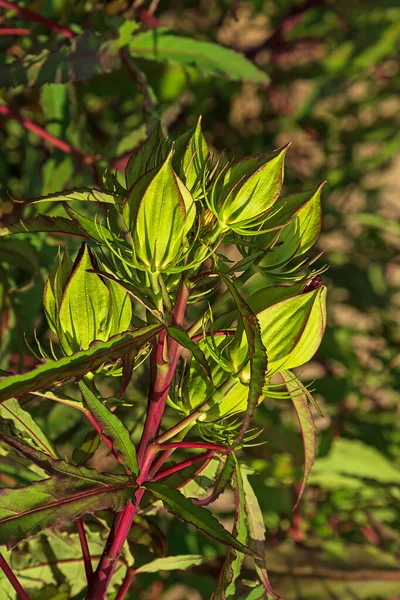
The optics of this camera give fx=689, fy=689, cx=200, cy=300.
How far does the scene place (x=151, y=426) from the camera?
0.42 metres

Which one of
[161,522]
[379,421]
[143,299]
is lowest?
[379,421]

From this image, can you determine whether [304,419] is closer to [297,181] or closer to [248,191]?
[248,191]

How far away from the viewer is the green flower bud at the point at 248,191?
40cm

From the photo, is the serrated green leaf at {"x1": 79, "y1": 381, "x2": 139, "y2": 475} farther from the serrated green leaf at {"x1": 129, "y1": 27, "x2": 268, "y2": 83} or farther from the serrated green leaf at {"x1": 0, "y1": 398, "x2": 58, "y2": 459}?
the serrated green leaf at {"x1": 129, "y1": 27, "x2": 268, "y2": 83}

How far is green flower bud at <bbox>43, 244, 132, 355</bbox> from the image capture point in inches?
16.1

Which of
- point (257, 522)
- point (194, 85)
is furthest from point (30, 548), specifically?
point (194, 85)

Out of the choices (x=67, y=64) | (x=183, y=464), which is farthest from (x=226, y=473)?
(x=67, y=64)

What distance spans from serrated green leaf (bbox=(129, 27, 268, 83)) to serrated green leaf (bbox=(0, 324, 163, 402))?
503 mm

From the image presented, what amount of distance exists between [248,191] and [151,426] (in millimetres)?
153

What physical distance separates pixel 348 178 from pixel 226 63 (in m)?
0.68

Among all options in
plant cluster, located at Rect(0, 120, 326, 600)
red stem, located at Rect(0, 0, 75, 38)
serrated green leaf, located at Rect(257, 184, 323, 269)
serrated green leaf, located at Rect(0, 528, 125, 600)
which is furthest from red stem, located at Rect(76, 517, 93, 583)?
red stem, located at Rect(0, 0, 75, 38)

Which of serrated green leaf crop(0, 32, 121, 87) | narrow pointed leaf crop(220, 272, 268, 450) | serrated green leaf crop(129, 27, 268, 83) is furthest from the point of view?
serrated green leaf crop(129, 27, 268, 83)

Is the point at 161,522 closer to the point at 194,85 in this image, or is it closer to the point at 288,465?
the point at 288,465

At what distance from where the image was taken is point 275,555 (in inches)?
37.3
